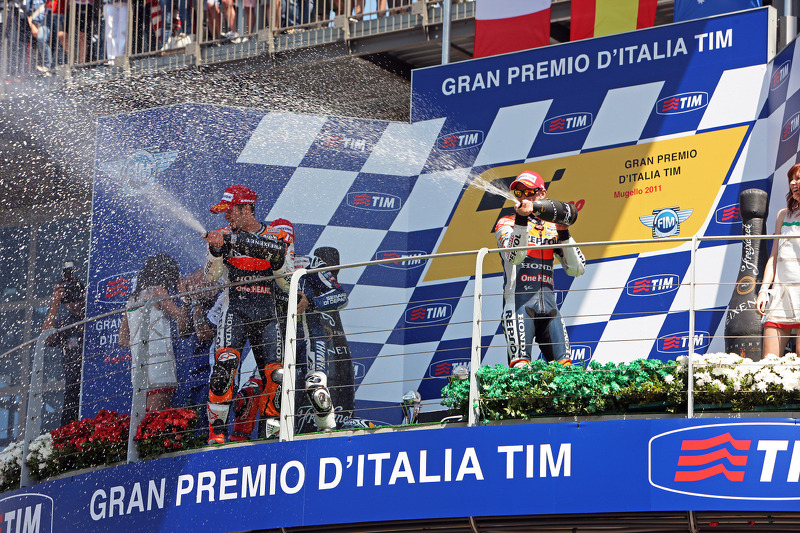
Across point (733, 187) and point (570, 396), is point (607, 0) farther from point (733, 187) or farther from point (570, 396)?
point (570, 396)

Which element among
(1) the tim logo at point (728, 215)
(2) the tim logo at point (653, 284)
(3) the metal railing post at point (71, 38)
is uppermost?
(3) the metal railing post at point (71, 38)

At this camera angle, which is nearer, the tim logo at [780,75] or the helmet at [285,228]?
the helmet at [285,228]

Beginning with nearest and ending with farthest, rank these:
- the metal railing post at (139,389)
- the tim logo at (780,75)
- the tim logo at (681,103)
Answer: the metal railing post at (139,389) → the tim logo at (780,75) → the tim logo at (681,103)

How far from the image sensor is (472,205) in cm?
1346

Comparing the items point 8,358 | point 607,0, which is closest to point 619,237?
point 607,0

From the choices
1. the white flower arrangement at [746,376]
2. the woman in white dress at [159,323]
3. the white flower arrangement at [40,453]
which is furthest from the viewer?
the woman in white dress at [159,323]

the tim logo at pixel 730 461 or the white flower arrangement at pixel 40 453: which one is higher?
the white flower arrangement at pixel 40 453

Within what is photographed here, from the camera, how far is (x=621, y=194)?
1269cm

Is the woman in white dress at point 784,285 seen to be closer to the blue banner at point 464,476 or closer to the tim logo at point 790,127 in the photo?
the blue banner at point 464,476

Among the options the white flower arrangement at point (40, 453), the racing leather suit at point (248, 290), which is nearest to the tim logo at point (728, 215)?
the racing leather suit at point (248, 290)

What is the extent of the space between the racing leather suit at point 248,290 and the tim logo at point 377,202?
243 cm

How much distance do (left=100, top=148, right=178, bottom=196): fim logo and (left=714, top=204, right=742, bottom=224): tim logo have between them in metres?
5.47

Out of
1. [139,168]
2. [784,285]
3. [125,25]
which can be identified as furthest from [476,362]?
[125,25]

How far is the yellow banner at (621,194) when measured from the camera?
1224 cm
